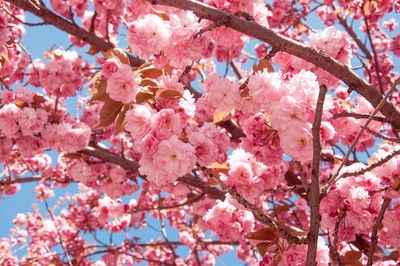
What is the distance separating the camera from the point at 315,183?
107 cm

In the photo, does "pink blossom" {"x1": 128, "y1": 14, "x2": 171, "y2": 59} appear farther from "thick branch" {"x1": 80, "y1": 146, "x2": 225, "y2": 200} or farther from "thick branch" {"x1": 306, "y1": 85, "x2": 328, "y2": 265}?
"thick branch" {"x1": 80, "y1": 146, "x2": 225, "y2": 200}

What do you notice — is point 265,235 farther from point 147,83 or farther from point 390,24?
point 390,24

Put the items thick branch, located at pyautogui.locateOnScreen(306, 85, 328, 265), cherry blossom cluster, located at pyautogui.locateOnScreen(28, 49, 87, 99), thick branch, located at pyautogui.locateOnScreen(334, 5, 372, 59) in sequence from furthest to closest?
thick branch, located at pyautogui.locateOnScreen(334, 5, 372, 59) < cherry blossom cluster, located at pyautogui.locateOnScreen(28, 49, 87, 99) < thick branch, located at pyautogui.locateOnScreen(306, 85, 328, 265)

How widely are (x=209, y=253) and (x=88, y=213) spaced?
10.8 ft

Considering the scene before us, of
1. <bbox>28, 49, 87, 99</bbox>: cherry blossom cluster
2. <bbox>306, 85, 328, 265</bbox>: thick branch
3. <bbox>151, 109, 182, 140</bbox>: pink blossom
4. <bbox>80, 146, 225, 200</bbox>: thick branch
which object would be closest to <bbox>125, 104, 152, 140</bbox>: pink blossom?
<bbox>151, 109, 182, 140</bbox>: pink blossom

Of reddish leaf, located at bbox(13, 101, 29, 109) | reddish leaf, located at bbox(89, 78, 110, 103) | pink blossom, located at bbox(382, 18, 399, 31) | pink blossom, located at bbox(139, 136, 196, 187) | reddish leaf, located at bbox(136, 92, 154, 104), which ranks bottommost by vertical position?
pink blossom, located at bbox(139, 136, 196, 187)

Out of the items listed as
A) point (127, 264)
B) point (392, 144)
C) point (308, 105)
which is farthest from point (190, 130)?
point (127, 264)

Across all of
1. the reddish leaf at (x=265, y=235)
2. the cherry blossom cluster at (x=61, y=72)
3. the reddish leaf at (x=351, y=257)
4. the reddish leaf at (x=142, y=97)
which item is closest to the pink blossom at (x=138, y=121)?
the reddish leaf at (x=142, y=97)

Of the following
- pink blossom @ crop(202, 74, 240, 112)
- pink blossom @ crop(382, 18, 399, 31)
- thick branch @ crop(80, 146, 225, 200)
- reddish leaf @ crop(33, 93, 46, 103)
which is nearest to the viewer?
pink blossom @ crop(202, 74, 240, 112)

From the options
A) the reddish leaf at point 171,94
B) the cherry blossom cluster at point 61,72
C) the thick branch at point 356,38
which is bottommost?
the reddish leaf at point 171,94

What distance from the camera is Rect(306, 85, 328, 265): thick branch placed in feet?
3.29

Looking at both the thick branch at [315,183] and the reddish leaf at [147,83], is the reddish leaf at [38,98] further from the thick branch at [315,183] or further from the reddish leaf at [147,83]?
the thick branch at [315,183]

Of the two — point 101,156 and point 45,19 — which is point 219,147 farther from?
point 45,19

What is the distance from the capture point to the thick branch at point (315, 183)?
1.00 metres
